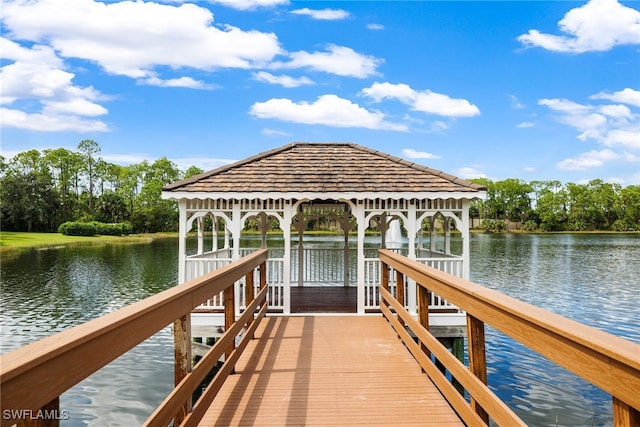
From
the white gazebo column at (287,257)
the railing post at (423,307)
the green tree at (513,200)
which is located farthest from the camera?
the green tree at (513,200)

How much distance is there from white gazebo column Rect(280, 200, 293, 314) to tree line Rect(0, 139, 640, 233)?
5845 centimetres

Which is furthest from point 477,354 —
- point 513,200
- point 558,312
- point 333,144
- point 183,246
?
point 513,200

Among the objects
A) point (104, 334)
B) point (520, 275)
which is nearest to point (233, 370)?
point (104, 334)

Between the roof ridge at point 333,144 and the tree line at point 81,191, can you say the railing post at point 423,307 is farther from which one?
the tree line at point 81,191

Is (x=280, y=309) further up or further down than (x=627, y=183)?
further down

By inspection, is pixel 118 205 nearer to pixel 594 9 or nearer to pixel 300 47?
pixel 300 47

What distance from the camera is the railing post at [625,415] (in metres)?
1.39

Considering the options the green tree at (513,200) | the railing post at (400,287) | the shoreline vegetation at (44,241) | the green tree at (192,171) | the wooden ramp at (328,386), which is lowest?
the shoreline vegetation at (44,241)

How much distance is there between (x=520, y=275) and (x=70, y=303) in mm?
21115

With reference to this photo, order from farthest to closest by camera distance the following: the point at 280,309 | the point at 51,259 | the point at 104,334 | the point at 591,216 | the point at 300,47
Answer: the point at 591,216 → the point at 300,47 → the point at 51,259 → the point at 280,309 → the point at 104,334

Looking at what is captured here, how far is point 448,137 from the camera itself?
7475 centimetres

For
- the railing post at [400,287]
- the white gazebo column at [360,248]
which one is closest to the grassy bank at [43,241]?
the white gazebo column at [360,248]

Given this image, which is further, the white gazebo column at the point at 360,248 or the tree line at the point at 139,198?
the tree line at the point at 139,198

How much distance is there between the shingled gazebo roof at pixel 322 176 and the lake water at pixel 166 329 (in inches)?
167
